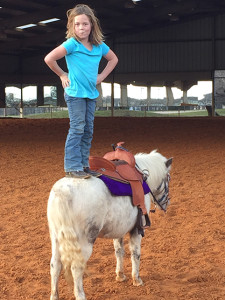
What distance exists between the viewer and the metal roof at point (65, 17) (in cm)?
1995

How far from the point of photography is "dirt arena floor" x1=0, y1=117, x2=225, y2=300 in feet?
13.4

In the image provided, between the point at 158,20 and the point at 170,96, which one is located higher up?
the point at 158,20

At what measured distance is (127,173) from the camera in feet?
12.7

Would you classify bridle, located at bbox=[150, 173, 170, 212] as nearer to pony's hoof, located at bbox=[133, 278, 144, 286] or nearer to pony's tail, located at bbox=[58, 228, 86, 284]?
pony's hoof, located at bbox=[133, 278, 144, 286]

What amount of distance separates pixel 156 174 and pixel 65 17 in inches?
714

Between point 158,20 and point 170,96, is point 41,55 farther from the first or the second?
point 170,96

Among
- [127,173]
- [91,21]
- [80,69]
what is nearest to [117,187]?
[127,173]

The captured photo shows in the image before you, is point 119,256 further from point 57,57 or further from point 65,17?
point 65,17

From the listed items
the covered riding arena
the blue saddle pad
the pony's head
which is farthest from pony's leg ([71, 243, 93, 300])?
the pony's head

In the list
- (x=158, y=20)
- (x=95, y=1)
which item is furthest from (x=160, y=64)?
(x=95, y=1)

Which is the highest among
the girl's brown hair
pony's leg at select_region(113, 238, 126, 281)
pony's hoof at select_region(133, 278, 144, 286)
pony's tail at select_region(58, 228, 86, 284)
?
the girl's brown hair

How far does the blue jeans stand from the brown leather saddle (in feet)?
0.50

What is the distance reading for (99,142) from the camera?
14430mm

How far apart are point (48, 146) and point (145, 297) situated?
33.5 feet
